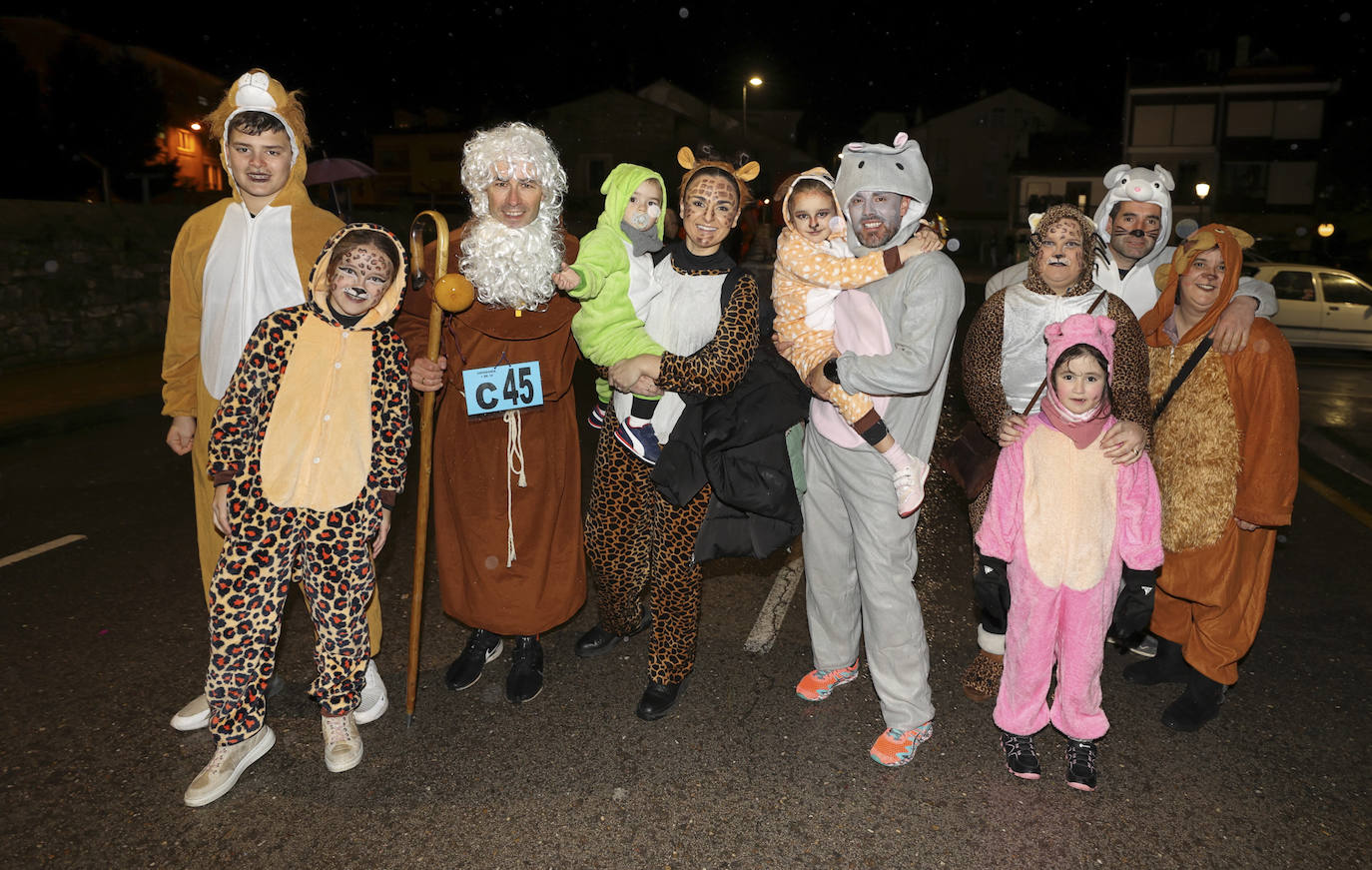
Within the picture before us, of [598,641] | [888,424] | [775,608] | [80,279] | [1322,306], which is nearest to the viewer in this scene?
[888,424]

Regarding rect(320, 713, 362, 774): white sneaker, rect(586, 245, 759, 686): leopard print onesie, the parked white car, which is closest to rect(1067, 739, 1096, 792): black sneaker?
rect(586, 245, 759, 686): leopard print onesie

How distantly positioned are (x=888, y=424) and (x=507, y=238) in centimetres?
165

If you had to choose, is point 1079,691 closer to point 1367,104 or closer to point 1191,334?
point 1191,334

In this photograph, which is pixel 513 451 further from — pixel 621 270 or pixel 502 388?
pixel 621 270

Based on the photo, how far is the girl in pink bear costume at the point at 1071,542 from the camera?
320 cm

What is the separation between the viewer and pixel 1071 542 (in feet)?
10.6

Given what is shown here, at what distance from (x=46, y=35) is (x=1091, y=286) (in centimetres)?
4549

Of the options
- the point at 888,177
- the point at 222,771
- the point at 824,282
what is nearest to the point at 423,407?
the point at 222,771

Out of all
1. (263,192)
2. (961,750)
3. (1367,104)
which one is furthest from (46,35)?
(1367,104)

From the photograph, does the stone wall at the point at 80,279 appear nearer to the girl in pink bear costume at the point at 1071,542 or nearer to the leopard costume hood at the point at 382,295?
the leopard costume hood at the point at 382,295

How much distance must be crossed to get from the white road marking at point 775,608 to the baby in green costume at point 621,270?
1.41 m

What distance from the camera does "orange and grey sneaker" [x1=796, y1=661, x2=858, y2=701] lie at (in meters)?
3.94

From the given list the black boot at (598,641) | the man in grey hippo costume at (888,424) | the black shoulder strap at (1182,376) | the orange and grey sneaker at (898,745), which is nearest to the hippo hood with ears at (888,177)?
the man in grey hippo costume at (888,424)

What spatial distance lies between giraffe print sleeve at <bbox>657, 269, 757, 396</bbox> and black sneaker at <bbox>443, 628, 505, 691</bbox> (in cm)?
154
